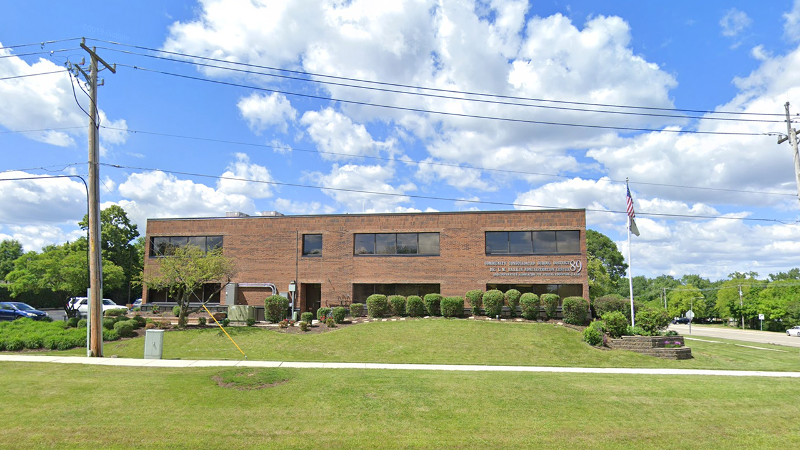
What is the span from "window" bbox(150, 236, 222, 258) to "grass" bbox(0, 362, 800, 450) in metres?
18.3

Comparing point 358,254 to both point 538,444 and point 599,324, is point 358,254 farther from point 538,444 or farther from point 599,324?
point 538,444

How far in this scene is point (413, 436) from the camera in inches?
360

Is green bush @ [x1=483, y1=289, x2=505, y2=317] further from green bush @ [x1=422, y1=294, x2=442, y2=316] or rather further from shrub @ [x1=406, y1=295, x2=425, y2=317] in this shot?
shrub @ [x1=406, y1=295, x2=425, y2=317]

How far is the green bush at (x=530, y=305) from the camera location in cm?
2481

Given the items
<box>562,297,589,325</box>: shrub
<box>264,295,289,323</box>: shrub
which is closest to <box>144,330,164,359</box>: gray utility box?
<box>264,295,289,323</box>: shrub

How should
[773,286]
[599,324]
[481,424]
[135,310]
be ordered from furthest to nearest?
[773,286] < [135,310] < [599,324] < [481,424]

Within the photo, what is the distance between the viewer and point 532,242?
27.6m

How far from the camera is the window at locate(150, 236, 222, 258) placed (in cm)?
3194

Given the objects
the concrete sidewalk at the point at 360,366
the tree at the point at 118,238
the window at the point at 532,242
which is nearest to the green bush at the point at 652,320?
the concrete sidewalk at the point at 360,366

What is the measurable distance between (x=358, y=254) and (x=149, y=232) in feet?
51.5

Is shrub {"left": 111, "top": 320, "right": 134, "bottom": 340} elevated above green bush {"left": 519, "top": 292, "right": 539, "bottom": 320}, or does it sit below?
below

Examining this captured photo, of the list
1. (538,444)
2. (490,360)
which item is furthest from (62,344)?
(538,444)

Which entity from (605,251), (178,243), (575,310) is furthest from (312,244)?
(605,251)

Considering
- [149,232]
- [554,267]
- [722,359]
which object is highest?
[149,232]
